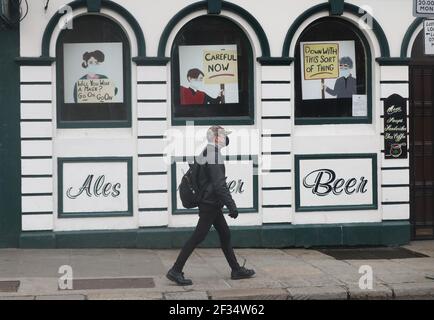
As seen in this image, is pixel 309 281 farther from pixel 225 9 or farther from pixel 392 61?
pixel 225 9

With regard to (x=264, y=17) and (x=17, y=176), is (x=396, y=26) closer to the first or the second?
(x=264, y=17)

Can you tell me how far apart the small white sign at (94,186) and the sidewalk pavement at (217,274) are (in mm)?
709

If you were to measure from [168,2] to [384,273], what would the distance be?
18.0 ft

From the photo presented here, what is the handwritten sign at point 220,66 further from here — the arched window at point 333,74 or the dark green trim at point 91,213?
the dark green trim at point 91,213

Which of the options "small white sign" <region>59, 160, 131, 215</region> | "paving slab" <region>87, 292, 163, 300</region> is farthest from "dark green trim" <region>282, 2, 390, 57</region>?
"paving slab" <region>87, 292, 163, 300</region>

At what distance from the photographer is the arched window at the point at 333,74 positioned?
12523 mm

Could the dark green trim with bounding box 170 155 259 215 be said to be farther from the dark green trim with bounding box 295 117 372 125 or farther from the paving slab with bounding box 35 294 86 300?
the paving slab with bounding box 35 294 86 300

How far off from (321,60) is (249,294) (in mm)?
5190

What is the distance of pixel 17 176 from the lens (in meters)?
11.8

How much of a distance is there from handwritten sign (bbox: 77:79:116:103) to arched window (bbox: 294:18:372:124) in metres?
3.14

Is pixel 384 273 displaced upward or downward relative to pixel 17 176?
downward
